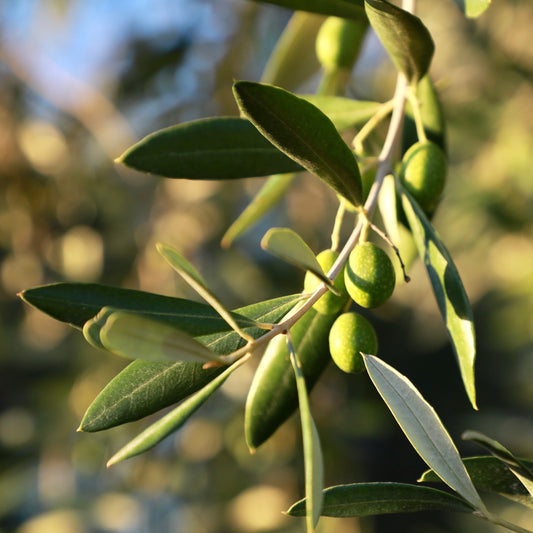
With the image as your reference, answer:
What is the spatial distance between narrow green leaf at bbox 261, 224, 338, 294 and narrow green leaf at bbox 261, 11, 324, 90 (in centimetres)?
77

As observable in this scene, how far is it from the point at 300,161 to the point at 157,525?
2499mm

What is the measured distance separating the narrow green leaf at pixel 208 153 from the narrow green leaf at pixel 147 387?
218mm

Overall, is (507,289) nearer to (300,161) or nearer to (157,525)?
(157,525)

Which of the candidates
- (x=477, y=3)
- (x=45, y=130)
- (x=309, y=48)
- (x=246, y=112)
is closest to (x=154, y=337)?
(x=246, y=112)

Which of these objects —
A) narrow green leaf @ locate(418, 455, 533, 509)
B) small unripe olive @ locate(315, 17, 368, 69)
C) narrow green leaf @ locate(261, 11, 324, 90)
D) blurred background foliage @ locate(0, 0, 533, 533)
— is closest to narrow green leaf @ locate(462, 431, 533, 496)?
narrow green leaf @ locate(418, 455, 533, 509)

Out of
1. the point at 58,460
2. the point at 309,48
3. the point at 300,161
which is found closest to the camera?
the point at 300,161

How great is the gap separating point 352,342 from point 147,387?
193mm

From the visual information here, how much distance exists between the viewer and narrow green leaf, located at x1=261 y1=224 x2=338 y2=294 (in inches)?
17.0

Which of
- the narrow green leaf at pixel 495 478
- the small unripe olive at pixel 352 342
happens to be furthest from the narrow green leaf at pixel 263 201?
the narrow green leaf at pixel 495 478

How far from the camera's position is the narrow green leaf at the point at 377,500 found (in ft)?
1.86

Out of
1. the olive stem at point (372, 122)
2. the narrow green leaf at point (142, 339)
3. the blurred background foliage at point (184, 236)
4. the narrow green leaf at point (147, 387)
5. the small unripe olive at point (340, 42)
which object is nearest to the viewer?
the narrow green leaf at point (142, 339)

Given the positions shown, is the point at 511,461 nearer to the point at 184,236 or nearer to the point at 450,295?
the point at 450,295

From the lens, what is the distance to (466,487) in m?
0.57

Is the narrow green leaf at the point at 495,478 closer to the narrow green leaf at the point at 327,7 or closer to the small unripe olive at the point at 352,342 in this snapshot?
the small unripe olive at the point at 352,342
